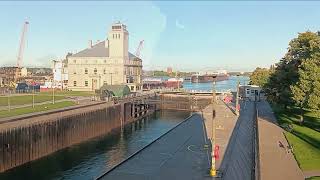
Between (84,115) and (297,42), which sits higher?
(297,42)

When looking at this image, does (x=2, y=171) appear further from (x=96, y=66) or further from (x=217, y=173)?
(x=96, y=66)

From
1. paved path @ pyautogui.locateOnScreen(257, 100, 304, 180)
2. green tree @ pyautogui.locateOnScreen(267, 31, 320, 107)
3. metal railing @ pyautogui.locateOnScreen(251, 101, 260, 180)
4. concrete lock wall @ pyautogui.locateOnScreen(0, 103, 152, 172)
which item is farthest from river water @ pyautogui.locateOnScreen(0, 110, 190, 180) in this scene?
green tree @ pyautogui.locateOnScreen(267, 31, 320, 107)

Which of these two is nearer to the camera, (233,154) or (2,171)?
(233,154)

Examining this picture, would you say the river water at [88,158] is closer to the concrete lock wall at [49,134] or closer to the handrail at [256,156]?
the concrete lock wall at [49,134]

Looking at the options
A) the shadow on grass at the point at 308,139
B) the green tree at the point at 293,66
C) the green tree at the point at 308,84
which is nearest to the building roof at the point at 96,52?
the green tree at the point at 293,66

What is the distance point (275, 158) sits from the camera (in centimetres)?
3934

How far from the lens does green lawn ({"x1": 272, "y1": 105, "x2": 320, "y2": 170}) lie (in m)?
38.1

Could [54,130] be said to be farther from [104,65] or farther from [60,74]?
[60,74]

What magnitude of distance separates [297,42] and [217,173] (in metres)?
53.9

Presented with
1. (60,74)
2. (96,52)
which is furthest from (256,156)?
(60,74)

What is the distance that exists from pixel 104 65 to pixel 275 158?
9785 centimetres

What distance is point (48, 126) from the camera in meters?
53.5

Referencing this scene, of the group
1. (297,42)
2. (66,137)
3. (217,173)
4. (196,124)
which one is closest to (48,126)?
(66,137)

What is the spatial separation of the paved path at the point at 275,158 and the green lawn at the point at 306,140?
34.5 inches
